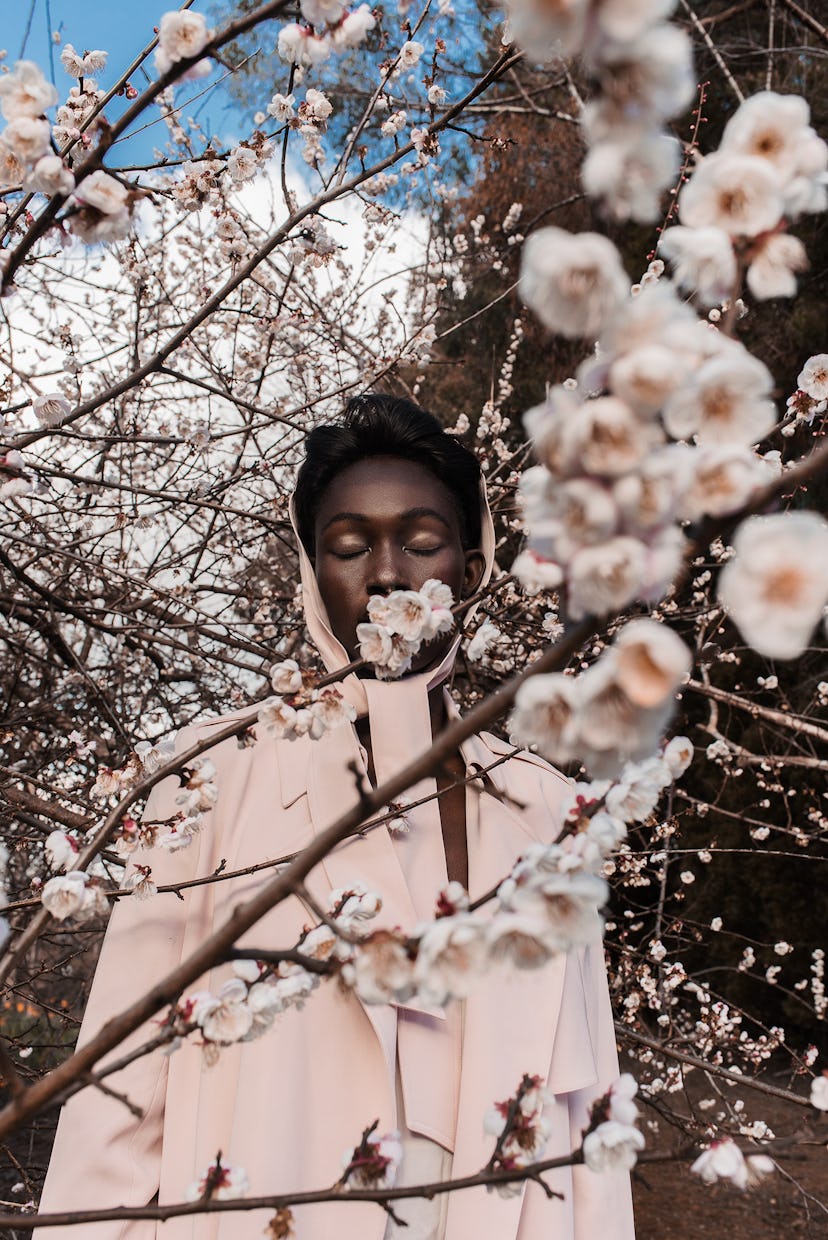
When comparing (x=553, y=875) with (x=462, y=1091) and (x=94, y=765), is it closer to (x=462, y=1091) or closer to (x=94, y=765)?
(x=462, y=1091)

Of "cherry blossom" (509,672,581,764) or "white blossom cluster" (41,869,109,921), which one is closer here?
"cherry blossom" (509,672,581,764)

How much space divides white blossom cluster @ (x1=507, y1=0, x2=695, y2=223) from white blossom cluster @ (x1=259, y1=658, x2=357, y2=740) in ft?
2.49

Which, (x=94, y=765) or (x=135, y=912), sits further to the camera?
(x=94, y=765)

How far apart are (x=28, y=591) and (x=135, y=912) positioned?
2.31m

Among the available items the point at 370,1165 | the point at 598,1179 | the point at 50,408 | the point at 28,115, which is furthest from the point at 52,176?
the point at 598,1179

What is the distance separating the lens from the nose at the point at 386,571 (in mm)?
1559

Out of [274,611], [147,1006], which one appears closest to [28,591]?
[274,611]

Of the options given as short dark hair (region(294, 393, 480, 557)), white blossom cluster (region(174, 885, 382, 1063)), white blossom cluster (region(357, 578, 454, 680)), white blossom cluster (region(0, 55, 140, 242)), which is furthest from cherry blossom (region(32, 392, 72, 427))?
white blossom cluster (region(174, 885, 382, 1063))

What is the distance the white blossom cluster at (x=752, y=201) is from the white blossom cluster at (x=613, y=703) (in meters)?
0.22

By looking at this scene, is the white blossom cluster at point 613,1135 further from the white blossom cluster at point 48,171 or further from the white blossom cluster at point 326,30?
the white blossom cluster at point 326,30

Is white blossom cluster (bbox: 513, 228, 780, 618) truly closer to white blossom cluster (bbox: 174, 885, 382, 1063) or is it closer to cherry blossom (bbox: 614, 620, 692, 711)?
cherry blossom (bbox: 614, 620, 692, 711)

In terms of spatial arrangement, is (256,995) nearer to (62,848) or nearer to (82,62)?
(62,848)

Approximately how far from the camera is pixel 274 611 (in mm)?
4562

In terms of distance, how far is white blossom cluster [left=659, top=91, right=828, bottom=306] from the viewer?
1.82 ft
